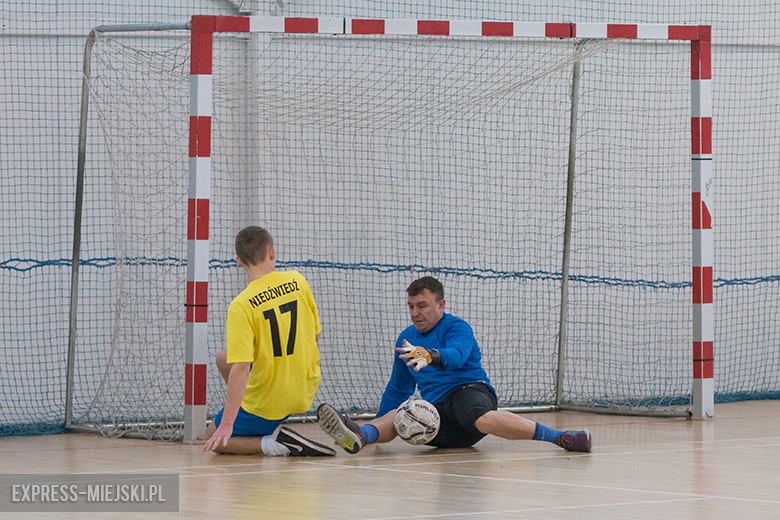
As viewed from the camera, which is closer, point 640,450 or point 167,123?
point 640,450

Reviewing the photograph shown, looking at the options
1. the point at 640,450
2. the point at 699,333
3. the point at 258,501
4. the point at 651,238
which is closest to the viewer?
the point at 258,501

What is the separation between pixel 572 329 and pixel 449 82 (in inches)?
103

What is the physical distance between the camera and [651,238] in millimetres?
11602

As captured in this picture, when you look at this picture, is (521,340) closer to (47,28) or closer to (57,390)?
(57,390)

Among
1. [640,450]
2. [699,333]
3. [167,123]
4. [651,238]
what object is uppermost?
[167,123]

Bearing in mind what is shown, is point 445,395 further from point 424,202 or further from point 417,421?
point 424,202

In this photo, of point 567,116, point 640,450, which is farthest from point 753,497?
point 567,116

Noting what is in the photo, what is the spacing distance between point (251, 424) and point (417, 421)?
3.35ft

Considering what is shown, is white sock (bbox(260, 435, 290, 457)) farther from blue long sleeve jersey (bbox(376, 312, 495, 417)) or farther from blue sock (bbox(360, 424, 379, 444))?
blue long sleeve jersey (bbox(376, 312, 495, 417))

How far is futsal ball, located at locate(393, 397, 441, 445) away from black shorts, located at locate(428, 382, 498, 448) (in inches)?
5.1

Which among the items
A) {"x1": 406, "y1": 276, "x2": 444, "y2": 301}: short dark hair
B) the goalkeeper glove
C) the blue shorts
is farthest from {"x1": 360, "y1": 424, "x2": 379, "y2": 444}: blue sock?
{"x1": 406, "y1": 276, "x2": 444, "y2": 301}: short dark hair

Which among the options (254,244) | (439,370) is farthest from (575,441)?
(254,244)

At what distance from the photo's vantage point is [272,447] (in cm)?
716

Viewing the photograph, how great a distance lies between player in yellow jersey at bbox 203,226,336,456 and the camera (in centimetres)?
709
